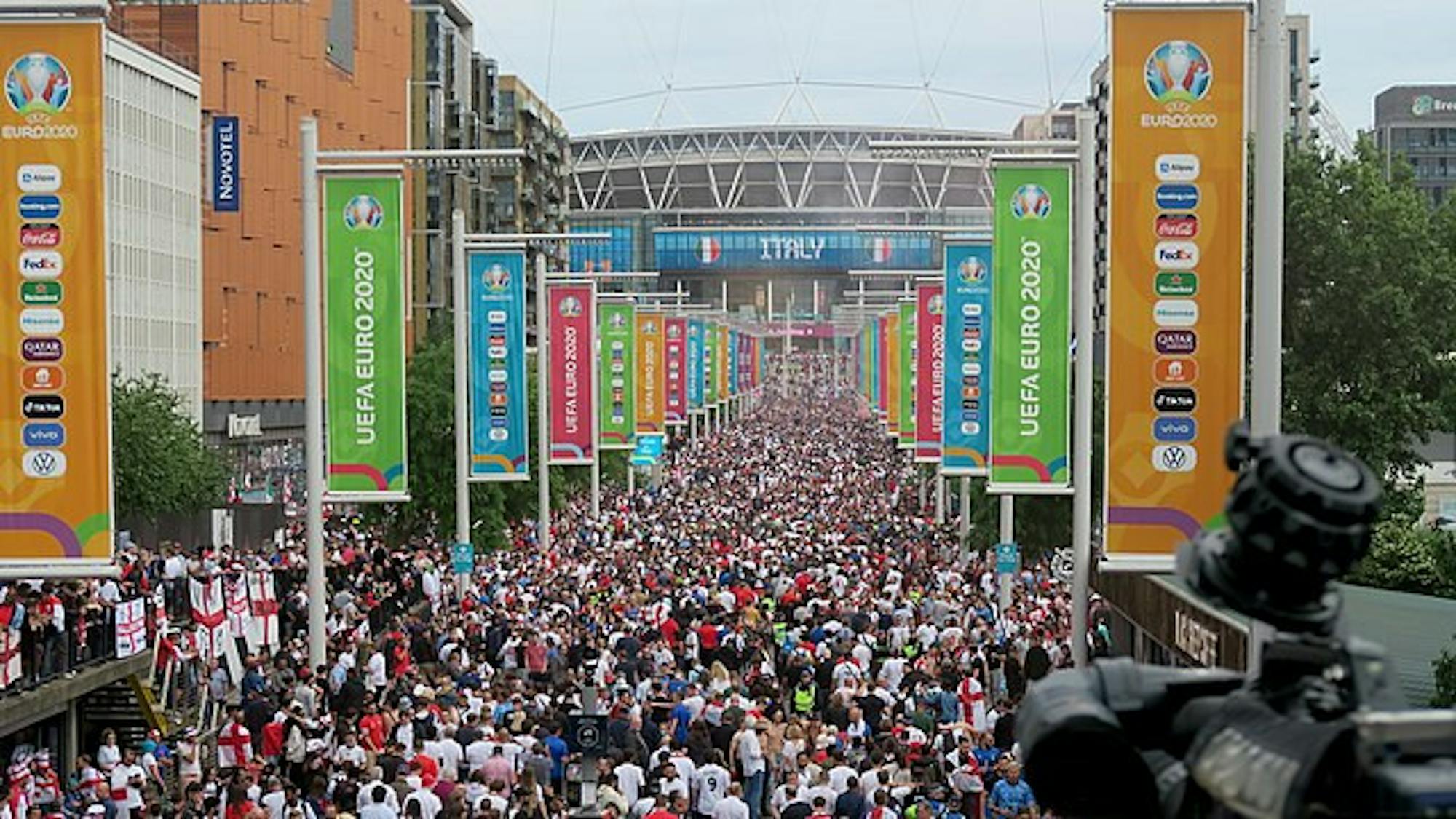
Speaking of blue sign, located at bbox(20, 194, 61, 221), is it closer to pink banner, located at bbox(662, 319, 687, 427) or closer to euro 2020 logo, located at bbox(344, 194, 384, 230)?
euro 2020 logo, located at bbox(344, 194, 384, 230)

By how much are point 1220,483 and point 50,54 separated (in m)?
7.68

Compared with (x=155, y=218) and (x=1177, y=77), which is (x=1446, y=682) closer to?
(x=1177, y=77)

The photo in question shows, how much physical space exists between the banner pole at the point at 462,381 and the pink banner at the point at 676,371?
30.2 meters

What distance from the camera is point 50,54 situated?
1448cm

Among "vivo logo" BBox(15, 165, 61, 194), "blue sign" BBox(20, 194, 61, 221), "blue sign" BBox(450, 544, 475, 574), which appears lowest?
"blue sign" BBox(450, 544, 475, 574)

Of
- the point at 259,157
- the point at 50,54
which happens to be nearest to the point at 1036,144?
the point at 50,54

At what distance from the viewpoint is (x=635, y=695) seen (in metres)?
22.3

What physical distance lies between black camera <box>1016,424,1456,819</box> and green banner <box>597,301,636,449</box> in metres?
46.8

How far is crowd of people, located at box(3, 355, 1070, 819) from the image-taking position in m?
16.5

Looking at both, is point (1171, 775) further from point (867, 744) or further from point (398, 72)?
point (398, 72)

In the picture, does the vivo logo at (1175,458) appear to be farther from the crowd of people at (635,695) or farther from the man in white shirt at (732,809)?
the man in white shirt at (732,809)

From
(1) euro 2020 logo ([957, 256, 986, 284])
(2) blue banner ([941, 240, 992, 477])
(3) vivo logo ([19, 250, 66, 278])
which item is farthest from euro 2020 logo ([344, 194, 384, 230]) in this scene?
(3) vivo logo ([19, 250, 66, 278])

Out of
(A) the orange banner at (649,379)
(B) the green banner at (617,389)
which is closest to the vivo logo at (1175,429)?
(B) the green banner at (617,389)

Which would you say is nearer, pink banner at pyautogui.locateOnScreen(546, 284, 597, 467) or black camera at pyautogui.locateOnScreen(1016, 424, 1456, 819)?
black camera at pyautogui.locateOnScreen(1016, 424, 1456, 819)
